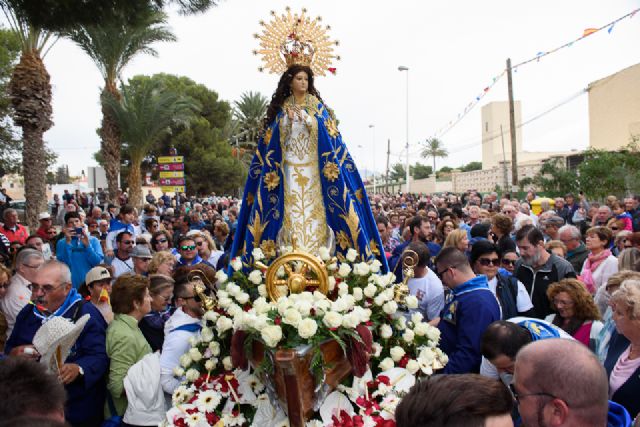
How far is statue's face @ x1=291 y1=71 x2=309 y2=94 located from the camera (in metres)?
4.48

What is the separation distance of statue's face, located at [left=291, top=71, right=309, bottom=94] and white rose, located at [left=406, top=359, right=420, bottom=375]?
7.70ft

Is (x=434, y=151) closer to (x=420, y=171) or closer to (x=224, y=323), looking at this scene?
(x=420, y=171)

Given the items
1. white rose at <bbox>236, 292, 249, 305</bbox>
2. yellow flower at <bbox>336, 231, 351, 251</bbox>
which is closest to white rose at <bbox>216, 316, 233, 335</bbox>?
white rose at <bbox>236, 292, 249, 305</bbox>

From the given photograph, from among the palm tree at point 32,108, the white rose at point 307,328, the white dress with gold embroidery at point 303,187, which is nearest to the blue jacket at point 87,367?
the white dress with gold embroidery at point 303,187

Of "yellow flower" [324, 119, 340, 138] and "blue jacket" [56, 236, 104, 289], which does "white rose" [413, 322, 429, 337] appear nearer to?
"yellow flower" [324, 119, 340, 138]

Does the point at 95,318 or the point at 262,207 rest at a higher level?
the point at 262,207

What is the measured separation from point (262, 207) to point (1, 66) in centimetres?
2491

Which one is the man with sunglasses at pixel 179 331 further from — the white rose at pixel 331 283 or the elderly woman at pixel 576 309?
the elderly woman at pixel 576 309

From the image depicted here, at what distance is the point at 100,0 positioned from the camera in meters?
5.66

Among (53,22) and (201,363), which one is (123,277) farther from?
(53,22)

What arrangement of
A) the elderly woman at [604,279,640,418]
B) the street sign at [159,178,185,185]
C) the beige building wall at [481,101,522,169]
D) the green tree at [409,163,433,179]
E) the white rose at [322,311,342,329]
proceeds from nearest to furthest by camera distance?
the white rose at [322,311,342,329] < the elderly woman at [604,279,640,418] < the street sign at [159,178,185,185] < the beige building wall at [481,101,522,169] < the green tree at [409,163,433,179]

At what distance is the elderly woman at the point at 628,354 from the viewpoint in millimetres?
3178

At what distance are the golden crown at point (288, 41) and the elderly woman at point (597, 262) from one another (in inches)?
158

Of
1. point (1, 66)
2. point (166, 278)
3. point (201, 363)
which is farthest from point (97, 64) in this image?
point (201, 363)
